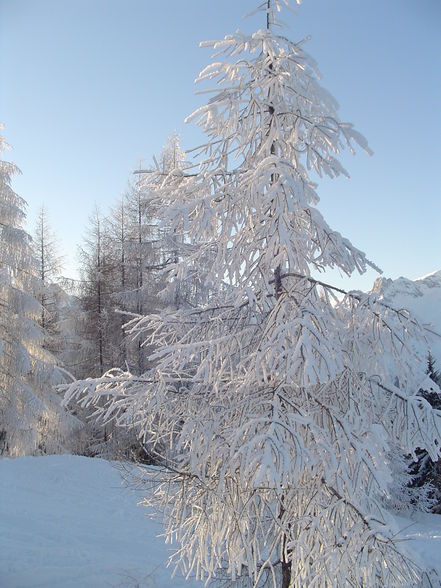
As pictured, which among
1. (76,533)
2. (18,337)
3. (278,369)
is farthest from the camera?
(18,337)

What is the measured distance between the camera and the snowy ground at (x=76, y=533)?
22.2 ft

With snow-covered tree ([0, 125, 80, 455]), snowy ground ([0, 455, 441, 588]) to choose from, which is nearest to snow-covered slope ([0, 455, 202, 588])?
snowy ground ([0, 455, 441, 588])

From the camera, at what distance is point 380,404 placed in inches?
148

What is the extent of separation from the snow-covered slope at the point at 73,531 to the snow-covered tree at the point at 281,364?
374cm

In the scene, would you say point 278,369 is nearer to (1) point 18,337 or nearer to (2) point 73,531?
(2) point 73,531

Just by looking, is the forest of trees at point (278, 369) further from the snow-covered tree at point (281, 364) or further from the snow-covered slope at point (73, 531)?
the snow-covered slope at point (73, 531)

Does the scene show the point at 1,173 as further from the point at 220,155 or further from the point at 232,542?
the point at 232,542

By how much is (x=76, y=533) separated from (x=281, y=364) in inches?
323

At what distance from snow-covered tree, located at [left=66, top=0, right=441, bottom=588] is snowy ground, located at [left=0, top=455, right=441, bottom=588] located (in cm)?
84

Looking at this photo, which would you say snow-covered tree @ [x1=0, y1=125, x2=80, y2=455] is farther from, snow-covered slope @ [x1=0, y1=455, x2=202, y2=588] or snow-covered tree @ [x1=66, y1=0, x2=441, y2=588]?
snow-covered tree @ [x1=66, y1=0, x2=441, y2=588]

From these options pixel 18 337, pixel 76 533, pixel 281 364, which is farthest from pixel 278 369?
pixel 18 337

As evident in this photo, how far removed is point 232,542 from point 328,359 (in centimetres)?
219

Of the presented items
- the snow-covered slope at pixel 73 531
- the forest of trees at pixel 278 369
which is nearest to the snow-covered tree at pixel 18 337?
the snow-covered slope at pixel 73 531

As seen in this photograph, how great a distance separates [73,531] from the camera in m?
9.02
